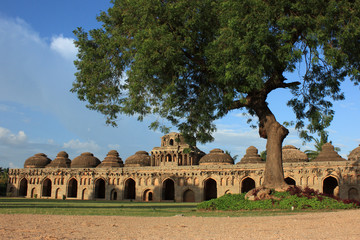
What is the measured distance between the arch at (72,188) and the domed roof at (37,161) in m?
7.86

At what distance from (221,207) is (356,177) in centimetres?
2701

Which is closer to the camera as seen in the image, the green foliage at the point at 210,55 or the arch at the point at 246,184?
the green foliage at the point at 210,55

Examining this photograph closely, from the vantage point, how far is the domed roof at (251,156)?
4572 centimetres

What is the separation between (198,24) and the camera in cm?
1708

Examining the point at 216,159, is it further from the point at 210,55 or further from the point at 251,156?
the point at 210,55

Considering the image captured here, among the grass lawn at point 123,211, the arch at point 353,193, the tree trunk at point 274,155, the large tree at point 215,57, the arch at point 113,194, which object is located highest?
the large tree at point 215,57

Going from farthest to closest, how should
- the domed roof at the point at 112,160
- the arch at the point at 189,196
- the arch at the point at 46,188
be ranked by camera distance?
the arch at the point at 46,188 → the domed roof at the point at 112,160 → the arch at the point at 189,196

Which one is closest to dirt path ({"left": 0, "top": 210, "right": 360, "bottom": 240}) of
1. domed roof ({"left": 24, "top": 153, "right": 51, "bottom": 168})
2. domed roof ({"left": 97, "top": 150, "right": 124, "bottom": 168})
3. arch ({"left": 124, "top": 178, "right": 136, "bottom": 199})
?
arch ({"left": 124, "top": 178, "right": 136, "bottom": 199})

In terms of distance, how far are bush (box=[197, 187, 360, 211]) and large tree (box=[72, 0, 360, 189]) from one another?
42.5 inches

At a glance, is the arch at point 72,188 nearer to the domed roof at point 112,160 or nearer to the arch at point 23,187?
the domed roof at point 112,160

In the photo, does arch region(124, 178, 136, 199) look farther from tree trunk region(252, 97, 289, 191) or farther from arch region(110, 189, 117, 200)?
tree trunk region(252, 97, 289, 191)

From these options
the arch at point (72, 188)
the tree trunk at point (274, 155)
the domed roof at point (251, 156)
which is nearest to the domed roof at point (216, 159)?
the domed roof at point (251, 156)

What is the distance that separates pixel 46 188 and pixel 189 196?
24.5 metres

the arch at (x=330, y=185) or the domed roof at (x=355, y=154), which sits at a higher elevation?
the domed roof at (x=355, y=154)
